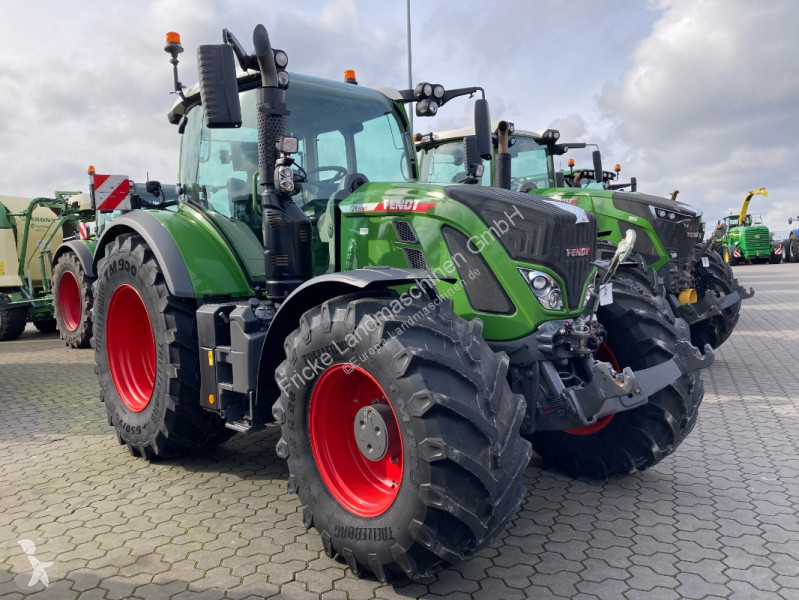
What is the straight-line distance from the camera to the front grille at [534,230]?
11.0ft

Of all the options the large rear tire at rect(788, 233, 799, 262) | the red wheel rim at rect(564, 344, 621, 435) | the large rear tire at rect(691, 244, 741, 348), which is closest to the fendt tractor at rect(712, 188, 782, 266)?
the large rear tire at rect(788, 233, 799, 262)

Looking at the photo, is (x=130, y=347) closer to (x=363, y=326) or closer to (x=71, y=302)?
(x=363, y=326)

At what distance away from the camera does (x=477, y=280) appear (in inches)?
132

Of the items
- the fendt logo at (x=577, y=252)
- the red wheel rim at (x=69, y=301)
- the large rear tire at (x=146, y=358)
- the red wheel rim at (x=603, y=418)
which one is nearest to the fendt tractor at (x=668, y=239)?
the red wheel rim at (x=603, y=418)

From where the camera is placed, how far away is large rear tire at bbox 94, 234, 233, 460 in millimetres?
4207

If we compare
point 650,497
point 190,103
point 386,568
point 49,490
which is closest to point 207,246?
point 190,103

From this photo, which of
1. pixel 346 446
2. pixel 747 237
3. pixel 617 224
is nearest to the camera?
pixel 346 446

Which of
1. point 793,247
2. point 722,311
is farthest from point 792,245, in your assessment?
point 722,311

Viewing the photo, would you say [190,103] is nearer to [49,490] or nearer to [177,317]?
[177,317]

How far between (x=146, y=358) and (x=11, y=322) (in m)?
7.32

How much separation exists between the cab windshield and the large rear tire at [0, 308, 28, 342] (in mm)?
Answer: 7782

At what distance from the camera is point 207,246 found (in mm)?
4375

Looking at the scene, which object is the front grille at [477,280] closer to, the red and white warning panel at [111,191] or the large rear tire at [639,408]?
the large rear tire at [639,408]

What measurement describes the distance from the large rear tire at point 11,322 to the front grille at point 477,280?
985 centimetres
